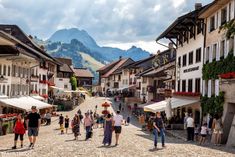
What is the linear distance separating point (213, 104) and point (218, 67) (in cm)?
256

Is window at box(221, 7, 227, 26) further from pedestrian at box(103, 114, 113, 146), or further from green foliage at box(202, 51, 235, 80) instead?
pedestrian at box(103, 114, 113, 146)

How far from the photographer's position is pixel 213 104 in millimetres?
33625

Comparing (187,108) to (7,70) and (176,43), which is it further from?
(7,70)

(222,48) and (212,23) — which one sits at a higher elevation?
(212,23)

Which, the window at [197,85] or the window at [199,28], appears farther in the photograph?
the window at [197,85]

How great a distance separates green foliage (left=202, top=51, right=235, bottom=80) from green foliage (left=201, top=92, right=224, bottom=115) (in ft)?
5.40

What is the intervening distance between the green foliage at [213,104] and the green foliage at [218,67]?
1645 mm

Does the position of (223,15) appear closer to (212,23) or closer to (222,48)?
(222,48)

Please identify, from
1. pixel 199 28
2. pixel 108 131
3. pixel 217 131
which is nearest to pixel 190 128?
pixel 217 131

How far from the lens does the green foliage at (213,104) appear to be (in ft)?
95.7

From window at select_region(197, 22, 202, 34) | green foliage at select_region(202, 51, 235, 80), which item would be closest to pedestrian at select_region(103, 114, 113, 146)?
green foliage at select_region(202, 51, 235, 80)

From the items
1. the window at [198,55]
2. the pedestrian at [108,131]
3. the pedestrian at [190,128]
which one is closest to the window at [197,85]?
the window at [198,55]

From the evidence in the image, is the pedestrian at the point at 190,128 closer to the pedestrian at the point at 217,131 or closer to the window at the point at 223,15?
the pedestrian at the point at 217,131

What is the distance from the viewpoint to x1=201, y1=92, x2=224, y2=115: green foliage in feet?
95.7
